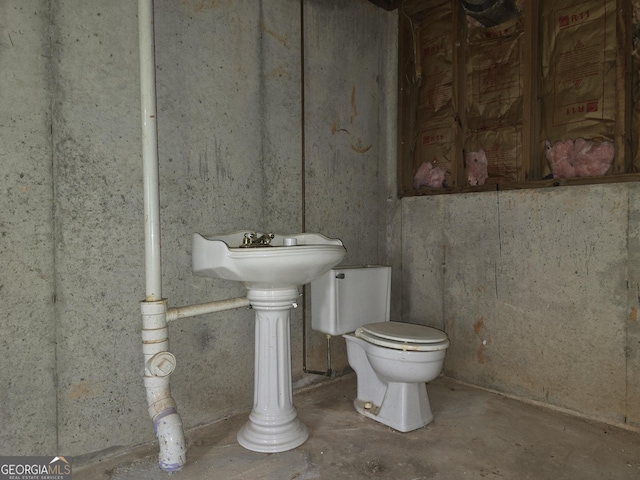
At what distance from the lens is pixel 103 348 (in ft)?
5.49

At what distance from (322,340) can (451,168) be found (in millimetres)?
1284

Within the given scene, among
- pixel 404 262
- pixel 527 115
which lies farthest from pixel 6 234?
pixel 527 115

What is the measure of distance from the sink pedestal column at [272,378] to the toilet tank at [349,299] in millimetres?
414

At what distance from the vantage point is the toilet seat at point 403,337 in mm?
1833

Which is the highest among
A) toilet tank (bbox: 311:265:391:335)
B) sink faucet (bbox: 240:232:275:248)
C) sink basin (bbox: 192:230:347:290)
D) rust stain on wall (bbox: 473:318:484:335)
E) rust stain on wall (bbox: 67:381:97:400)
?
sink faucet (bbox: 240:232:275:248)

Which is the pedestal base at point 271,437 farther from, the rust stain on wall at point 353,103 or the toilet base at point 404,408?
the rust stain on wall at point 353,103

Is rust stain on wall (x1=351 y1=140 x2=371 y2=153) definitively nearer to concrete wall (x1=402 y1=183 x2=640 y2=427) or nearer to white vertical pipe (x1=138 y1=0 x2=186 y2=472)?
concrete wall (x1=402 y1=183 x2=640 y2=427)

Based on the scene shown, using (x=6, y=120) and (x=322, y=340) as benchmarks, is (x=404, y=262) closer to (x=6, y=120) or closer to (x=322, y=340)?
(x=322, y=340)

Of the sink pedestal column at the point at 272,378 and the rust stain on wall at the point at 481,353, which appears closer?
the sink pedestal column at the point at 272,378

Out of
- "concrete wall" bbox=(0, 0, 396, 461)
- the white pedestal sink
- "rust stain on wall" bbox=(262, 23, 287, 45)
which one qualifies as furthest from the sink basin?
"rust stain on wall" bbox=(262, 23, 287, 45)

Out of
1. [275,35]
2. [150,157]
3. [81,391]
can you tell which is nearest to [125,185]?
[150,157]

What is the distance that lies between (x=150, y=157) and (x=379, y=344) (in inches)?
48.7

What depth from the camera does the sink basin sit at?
151 centimetres

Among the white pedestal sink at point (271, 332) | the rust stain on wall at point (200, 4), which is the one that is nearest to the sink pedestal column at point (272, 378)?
the white pedestal sink at point (271, 332)
